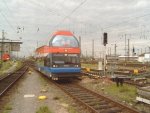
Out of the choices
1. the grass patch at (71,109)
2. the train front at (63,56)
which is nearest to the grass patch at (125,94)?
the grass patch at (71,109)

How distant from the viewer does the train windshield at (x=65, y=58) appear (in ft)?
66.5

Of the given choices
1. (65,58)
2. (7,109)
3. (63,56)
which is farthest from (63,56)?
(7,109)

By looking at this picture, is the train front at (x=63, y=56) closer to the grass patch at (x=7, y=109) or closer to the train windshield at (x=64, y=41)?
the train windshield at (x=64, y=41)

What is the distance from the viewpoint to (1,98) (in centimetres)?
1434

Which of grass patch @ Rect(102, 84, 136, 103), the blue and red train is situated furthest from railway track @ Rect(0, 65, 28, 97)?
grass patch @ Rect(102, 84, 136, 103)

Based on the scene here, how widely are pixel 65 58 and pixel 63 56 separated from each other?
208mm

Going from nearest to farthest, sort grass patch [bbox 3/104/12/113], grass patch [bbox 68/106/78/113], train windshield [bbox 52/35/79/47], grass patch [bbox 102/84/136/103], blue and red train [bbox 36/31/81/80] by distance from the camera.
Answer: grass patch [bbox 68/106/78/113]
grass patch [bbox 3/104/12/113]
grass patch [bbox 102/84/136/103]
blue and red train [bbox 36/31/81/80]
train windshield [bbox 52/35/79/47]

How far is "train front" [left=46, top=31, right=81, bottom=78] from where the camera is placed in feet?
66.2

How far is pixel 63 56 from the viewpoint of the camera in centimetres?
2048

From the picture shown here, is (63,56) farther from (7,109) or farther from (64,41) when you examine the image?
(7,109)

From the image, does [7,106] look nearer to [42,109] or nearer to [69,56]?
[42,109]

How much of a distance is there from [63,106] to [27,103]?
195cm

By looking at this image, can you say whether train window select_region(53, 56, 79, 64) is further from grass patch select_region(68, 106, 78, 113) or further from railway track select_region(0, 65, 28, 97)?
grass patch select_region(68, 106, 78, 113)

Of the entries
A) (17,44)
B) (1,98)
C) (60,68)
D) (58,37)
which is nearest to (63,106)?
(1,98)
